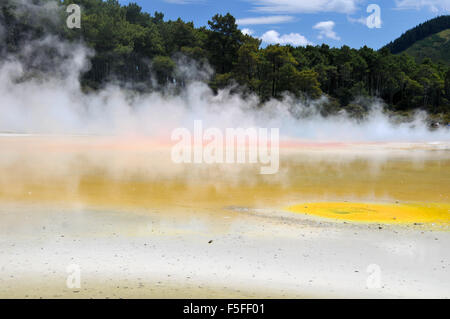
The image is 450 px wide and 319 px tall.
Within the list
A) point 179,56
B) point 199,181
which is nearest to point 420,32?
point 179,56

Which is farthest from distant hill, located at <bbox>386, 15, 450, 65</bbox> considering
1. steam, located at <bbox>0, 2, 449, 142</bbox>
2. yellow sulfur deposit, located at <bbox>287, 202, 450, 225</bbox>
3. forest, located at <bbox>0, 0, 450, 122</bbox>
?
yellow sulfur deposit, located at <bbox>287, 202, 450, 225</bbox>

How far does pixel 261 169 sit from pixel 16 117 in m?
27.1

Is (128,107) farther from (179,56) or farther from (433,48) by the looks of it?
(433,48)

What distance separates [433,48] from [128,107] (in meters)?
135

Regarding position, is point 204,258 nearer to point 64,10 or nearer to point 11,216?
point 11,216

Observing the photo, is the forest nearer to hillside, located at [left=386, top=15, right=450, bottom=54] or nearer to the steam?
the steam

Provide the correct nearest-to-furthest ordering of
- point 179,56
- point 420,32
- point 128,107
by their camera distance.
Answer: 1. point 128,107
2. point 179,56
3. point 420,32

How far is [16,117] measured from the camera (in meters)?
38.0

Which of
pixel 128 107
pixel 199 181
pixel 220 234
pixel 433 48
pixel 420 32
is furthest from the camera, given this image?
pixel 420 32

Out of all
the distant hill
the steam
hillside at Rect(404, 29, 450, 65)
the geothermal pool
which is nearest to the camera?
the geothermal pool

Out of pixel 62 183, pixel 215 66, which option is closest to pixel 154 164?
pixel 62 183

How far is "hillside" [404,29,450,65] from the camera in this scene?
469ft

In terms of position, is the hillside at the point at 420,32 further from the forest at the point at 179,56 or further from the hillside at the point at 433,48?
the forest at the point at 179,56

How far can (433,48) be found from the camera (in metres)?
155
